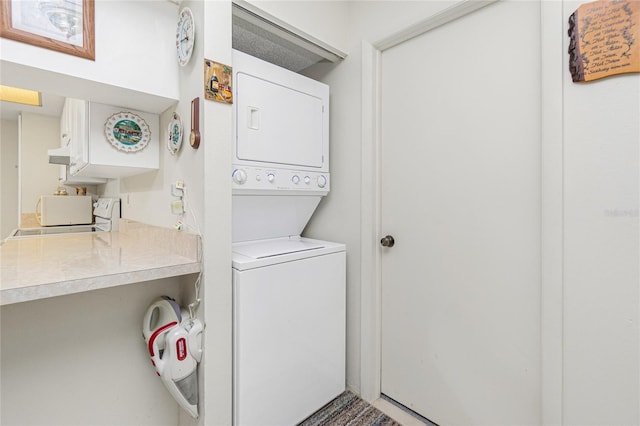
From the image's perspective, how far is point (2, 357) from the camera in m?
1.05

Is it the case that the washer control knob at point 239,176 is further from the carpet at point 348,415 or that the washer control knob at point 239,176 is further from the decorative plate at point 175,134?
the carpet at point 348,415

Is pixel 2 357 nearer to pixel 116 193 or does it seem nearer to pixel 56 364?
pixel 56 364

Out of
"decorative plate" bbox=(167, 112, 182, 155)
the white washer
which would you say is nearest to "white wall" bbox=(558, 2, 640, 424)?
the white washer

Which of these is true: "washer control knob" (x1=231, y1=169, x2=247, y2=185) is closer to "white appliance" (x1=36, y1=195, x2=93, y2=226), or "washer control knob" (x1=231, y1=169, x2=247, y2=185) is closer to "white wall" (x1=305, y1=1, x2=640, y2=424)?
"white wall" (x1=305, y1=1, x2=640, y2=424)

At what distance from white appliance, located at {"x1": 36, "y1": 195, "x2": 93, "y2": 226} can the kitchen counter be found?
1.68 metres

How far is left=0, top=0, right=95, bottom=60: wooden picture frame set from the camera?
0.98 metres

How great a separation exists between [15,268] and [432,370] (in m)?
1.87

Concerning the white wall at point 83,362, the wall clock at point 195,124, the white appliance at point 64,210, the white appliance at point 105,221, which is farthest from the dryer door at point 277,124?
the white appliance at point 64,210

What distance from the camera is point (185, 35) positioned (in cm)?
128

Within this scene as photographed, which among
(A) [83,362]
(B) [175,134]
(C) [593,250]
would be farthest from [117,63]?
(C) [593,250]

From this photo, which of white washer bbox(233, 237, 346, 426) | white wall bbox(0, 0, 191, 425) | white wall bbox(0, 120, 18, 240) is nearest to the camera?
white wall bbox(0, 0, 191, 425)

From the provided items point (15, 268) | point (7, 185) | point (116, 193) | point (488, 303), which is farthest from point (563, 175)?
point (7, 185)

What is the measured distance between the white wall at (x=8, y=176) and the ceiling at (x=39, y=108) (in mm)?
178

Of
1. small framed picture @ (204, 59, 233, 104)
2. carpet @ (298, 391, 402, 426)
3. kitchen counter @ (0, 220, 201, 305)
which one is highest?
small framed picture @ (204, 59, 233, 104)
